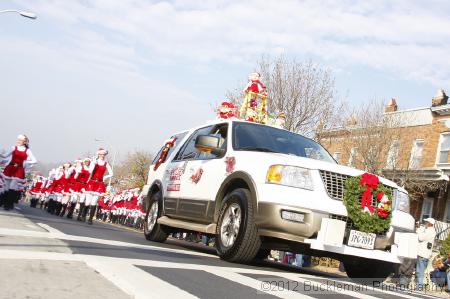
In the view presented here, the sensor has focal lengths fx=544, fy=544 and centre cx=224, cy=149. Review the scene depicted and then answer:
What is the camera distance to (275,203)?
5.89 meters

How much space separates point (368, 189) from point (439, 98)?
24596 millimetres

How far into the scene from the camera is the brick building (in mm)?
25969

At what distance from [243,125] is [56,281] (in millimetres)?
4611

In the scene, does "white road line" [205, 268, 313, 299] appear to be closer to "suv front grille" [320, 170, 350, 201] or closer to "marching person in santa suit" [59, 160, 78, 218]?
"suv front grille" [320, 170, 350, 201]

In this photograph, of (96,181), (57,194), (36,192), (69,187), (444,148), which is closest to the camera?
(96,181)

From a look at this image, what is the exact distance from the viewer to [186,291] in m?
3.71

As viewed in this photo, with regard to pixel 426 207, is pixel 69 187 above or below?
below

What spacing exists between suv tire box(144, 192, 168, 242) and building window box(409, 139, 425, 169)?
20.6 meters

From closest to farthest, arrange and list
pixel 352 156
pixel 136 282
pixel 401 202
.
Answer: pixel 136 282 → pixel 401 202 → pixel 352 156

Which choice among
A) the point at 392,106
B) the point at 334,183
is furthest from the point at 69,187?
the point at 392,106

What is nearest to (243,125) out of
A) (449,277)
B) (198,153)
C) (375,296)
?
(198,153)

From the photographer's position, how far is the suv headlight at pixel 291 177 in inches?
237

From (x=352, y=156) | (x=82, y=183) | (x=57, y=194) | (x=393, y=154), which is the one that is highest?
(x=393, y=154)

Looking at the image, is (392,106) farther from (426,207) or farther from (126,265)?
(126,265)
